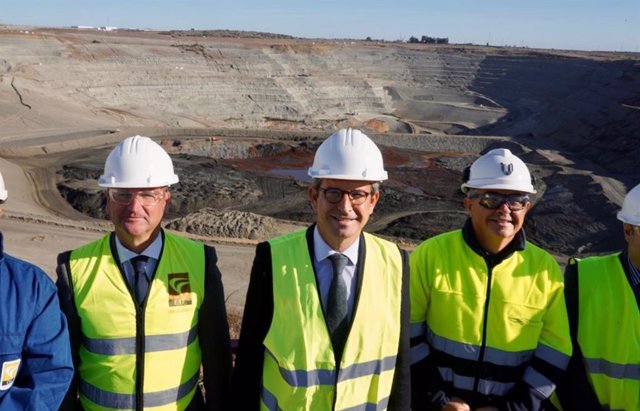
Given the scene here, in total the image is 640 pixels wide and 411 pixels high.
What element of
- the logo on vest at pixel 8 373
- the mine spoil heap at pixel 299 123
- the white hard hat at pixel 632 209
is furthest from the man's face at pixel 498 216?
the mine spoil heap at pixel 299 123

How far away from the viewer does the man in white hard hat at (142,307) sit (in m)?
2.71

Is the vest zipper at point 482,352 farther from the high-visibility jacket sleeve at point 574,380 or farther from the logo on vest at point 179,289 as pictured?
the logo on vest at point 179,289

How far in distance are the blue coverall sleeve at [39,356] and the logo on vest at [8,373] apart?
0.02 metres

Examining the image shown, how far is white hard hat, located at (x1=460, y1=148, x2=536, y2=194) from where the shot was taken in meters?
3.00

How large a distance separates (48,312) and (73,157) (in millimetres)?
23198

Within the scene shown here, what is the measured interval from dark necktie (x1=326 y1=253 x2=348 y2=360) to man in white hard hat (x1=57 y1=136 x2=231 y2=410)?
607mm

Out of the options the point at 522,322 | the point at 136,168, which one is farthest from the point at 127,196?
the point at 522,322

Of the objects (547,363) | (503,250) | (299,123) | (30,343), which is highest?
(503,250)

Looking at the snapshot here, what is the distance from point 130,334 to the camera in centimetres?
271

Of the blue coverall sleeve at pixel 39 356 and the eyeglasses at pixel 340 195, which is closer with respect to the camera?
the blue coverall sleeve at pixel 39 356

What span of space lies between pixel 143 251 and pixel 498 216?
179 cm

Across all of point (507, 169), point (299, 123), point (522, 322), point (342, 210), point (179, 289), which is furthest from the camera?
point (299, 123)

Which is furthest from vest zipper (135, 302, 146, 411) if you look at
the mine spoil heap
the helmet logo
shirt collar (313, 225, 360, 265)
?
the mine spoil heap

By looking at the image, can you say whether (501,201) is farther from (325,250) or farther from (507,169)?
(325,250)
